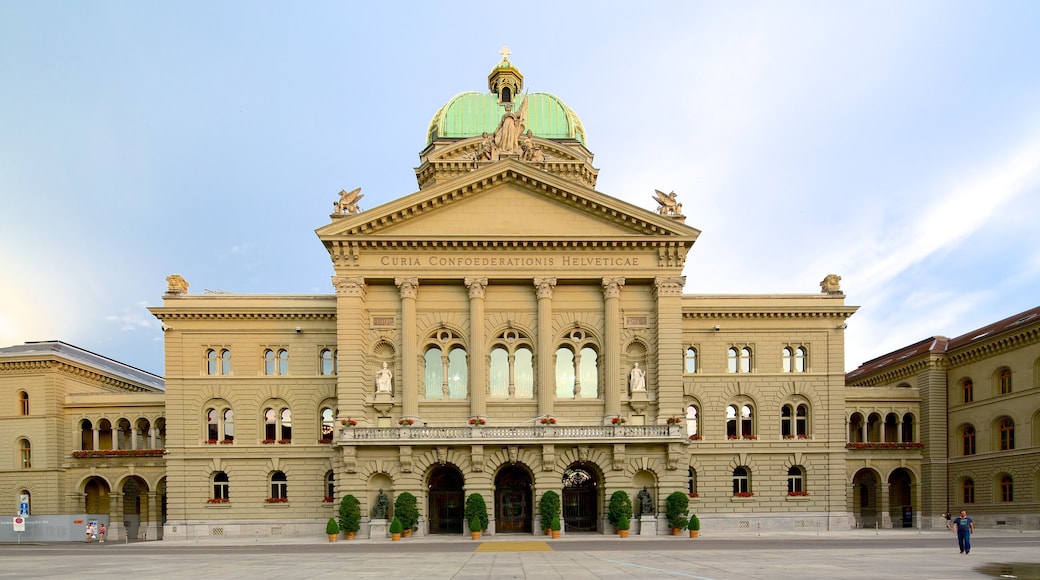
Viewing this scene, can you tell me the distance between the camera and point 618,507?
51.1m

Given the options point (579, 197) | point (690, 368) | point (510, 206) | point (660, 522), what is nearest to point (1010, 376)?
point (690, 368)

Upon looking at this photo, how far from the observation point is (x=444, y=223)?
55375 mm

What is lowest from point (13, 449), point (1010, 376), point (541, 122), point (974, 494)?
point (974, 494)

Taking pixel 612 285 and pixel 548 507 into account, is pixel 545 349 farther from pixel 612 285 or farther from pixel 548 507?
pixel 548 507

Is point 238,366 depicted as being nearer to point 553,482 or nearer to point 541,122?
point 553,482

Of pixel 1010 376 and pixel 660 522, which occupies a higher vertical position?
pixel 1010 376

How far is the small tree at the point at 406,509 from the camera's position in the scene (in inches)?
2008

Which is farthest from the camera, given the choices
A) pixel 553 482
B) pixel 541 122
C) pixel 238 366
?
pixel 541 122

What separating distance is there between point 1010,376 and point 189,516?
185ft

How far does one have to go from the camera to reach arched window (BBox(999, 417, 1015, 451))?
59719mm

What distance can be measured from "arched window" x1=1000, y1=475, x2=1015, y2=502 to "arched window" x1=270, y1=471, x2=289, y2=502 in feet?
160

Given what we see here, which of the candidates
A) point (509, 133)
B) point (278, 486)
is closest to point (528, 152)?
point (509, 133)

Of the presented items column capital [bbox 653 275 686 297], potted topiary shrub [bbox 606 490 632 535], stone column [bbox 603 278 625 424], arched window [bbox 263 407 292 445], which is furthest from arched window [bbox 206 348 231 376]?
column capital [bbox 653 275 686 297]

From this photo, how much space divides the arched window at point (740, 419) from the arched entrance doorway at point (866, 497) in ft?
36.5
